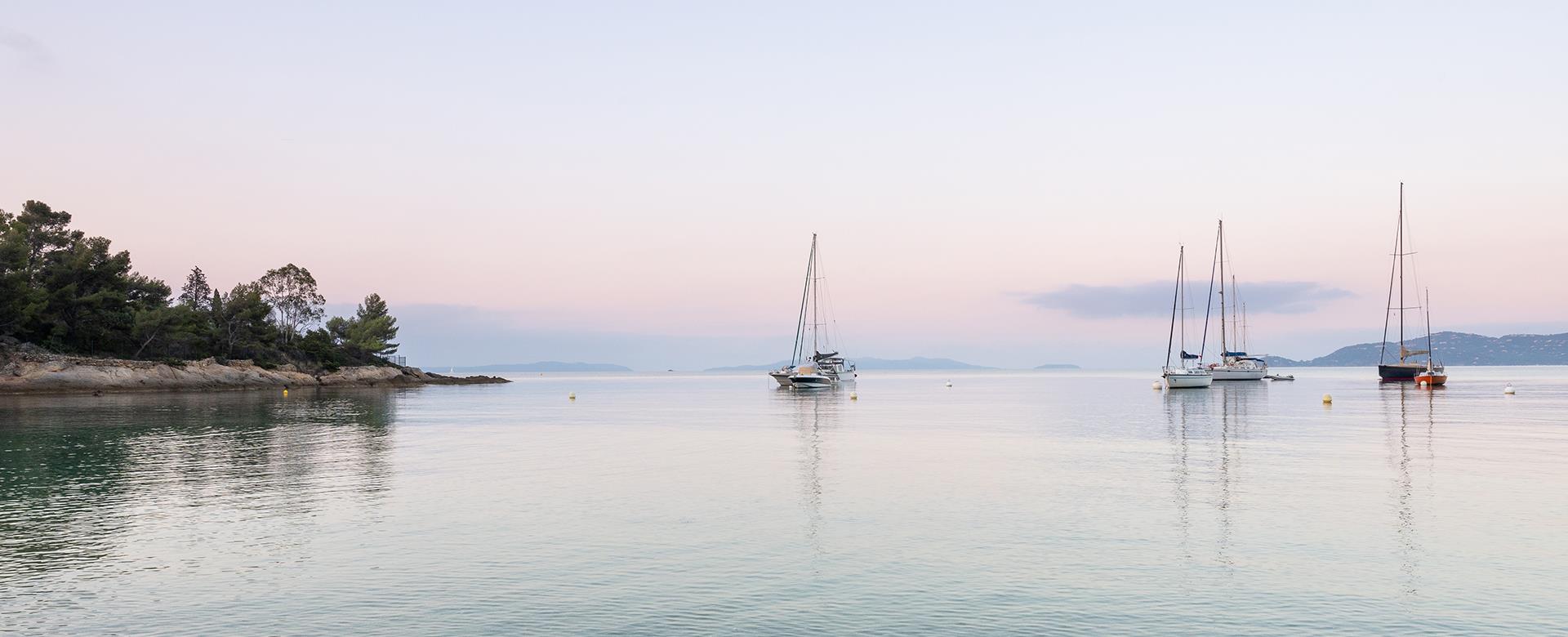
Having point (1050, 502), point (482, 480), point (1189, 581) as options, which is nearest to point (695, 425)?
point (482, 480)

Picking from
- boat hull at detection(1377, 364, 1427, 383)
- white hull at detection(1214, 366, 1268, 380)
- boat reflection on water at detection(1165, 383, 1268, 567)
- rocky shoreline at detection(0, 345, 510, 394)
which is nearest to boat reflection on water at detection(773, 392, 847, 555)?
boat reflection on water at detection(1165, 383, 1268, 567)

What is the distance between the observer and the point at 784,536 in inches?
872

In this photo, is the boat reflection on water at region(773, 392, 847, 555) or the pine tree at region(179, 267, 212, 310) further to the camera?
the pine tree at region(179, 267, 212, 310)

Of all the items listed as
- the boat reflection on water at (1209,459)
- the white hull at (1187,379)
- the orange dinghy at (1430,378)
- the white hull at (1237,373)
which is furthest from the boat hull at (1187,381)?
the boat reflection on water at (1209,459)

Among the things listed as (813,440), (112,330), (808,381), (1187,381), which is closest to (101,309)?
(112,330)

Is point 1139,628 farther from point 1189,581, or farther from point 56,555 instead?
point 56,555

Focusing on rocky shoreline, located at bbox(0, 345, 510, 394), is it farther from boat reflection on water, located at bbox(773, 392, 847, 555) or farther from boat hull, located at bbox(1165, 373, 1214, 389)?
boat hull, located at bbox(1165, 373, 1214, 389)

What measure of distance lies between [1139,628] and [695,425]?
50.7m

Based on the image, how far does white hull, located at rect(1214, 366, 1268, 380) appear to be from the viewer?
13638cm

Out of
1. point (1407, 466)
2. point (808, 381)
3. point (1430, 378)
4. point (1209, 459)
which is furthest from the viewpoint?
point (808, 381)

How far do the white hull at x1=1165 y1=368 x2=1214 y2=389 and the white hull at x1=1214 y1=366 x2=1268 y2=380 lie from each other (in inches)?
829

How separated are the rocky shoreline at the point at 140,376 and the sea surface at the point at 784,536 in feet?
214

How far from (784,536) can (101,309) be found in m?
120

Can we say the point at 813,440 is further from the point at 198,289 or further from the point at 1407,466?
the point at 198,289
